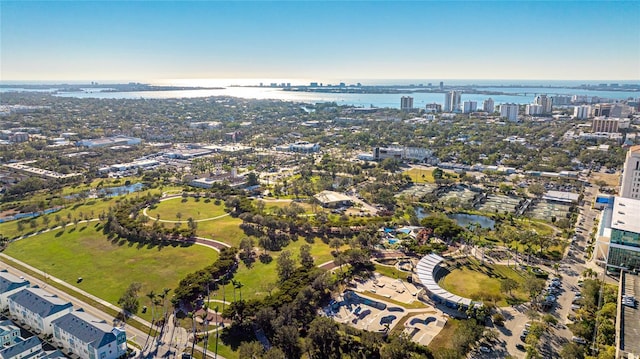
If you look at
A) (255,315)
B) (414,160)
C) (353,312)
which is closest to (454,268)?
(353,312)

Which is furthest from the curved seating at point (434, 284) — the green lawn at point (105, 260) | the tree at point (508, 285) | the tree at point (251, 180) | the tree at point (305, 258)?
the tree at point (251, 180)

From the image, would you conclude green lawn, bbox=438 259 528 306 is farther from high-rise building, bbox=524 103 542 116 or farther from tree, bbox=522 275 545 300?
high-rise building, bbox=524 103 542 116

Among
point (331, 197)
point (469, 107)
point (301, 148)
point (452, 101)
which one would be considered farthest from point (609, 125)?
point (331, 197)

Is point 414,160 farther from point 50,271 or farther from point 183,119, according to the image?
point 183,119

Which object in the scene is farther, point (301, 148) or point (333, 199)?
point (301, 148)

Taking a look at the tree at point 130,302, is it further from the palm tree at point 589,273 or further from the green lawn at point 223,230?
the palm tree at point 589,273

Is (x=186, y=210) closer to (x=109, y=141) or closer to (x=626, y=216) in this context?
(x=626, y=216)
